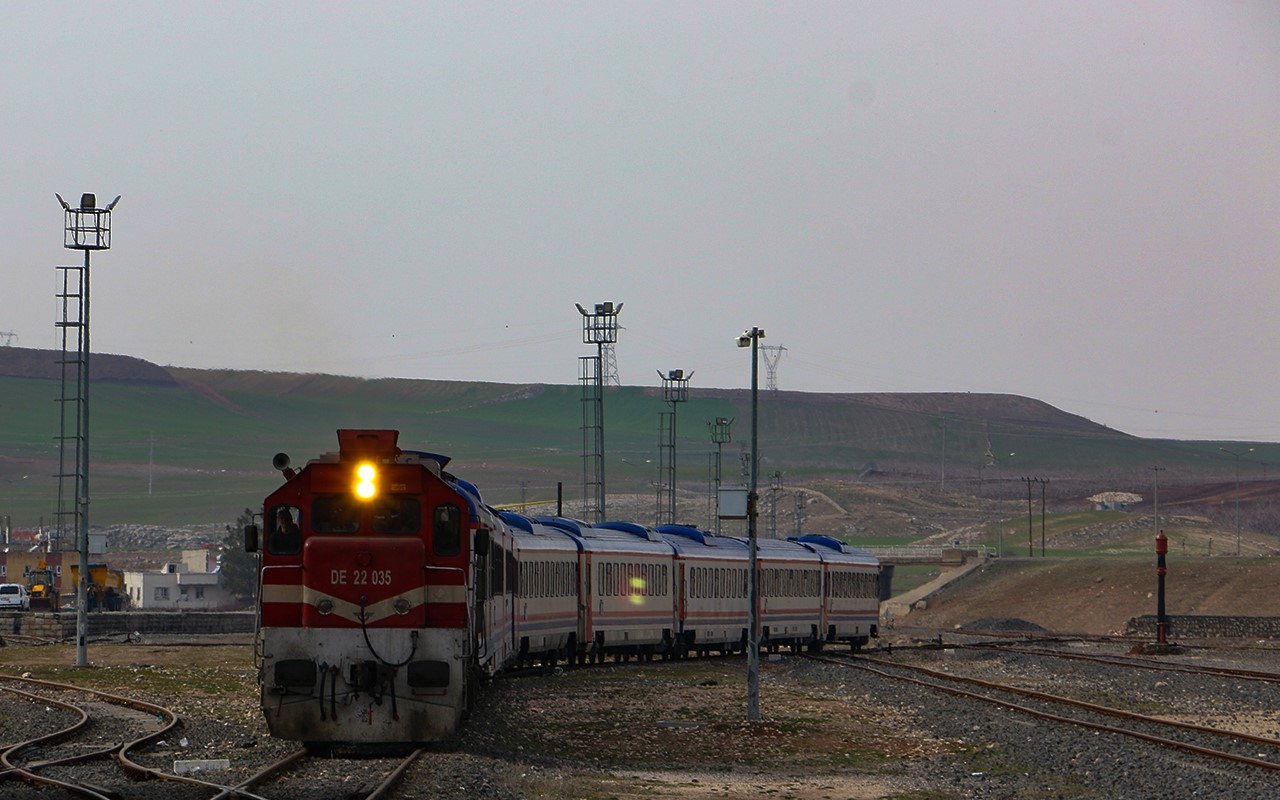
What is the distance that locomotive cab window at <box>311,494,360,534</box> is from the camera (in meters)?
22.3

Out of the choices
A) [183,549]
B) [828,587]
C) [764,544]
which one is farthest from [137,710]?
[183,549]

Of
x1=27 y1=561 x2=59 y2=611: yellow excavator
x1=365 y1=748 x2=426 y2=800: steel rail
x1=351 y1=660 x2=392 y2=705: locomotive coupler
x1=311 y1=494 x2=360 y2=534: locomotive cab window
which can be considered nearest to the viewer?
x1=365 y1=748 x2=426 y2=800: steel rail

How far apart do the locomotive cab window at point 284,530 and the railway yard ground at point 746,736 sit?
286 cm

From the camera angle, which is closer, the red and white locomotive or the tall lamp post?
the red and white locomotive

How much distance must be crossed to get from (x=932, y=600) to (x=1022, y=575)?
6.85m

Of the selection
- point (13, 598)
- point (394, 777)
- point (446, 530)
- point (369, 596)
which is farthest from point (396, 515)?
point (13, 598)

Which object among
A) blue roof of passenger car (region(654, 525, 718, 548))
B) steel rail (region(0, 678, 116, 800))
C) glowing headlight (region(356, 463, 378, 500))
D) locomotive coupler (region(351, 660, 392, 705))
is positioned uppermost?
glowing headlight (region(356, 463, 378, 500))

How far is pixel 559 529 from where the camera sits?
43.6 metres

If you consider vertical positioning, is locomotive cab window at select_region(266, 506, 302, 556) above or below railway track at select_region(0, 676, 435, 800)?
above

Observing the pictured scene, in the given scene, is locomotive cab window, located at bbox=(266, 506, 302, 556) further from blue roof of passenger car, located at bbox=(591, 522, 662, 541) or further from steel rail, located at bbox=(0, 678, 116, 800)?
blue roof of passenger car, located at bbox=(591, 522, 662, 541)

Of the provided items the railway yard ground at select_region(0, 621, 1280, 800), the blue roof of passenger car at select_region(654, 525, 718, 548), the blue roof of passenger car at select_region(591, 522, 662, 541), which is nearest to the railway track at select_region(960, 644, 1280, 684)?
the railway yard ground at select_region(0, 621, 1280, 800)

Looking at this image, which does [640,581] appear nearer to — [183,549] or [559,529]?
[559,529]

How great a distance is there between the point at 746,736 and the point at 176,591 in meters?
101

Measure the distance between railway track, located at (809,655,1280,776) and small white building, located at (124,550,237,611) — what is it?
85111mm
